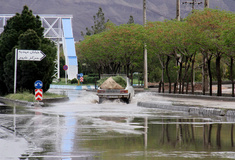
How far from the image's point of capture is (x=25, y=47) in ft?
125

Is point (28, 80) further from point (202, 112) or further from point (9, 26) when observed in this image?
point (202, 112)

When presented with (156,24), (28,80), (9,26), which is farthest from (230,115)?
(156,24)

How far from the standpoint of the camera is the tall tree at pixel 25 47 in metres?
38.0

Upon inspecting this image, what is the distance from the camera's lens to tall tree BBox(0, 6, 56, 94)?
125ft

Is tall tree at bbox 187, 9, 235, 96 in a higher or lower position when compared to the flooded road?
higher

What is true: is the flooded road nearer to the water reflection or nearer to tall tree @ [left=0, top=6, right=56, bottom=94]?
the water reflection

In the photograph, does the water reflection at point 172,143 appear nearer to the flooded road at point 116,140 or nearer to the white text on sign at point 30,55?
the flooded road at point 116,140

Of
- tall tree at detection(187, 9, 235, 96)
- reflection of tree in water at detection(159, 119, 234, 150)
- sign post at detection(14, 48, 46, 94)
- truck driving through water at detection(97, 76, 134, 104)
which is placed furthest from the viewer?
tall tree at detection(187, 9, 235, 96)

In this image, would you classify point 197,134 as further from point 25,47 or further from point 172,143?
point 25,47

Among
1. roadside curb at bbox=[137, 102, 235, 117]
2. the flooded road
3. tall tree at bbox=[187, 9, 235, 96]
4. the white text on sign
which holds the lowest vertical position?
the flooded road

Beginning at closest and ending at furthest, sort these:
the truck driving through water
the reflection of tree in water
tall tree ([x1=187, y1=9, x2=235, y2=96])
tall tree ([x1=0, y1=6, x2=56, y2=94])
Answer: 1. the reflection of tree in water
2. the truck driving through water
3. tall tree ([x1=187, y1=9, x2=235, y2=96])
4. tall tree ([x1=0, y1=6, x2=56, y2=94])

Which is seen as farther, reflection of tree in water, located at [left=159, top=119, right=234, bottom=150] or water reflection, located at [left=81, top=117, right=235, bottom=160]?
reflection of tree in water, located at [left=159, top=119, right=234, bottom=150]

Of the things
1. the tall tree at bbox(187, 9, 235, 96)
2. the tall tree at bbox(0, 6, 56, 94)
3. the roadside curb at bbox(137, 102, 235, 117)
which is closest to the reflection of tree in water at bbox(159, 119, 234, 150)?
the roadside curb at bbox(137, 102, 235, 117)

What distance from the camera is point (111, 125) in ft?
55.0
